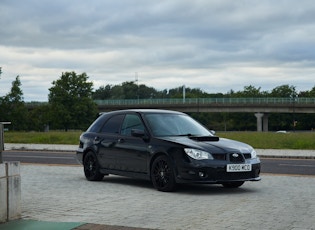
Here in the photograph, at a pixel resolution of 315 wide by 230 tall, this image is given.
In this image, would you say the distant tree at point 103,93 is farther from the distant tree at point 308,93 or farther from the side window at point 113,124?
the side window at point 113,124

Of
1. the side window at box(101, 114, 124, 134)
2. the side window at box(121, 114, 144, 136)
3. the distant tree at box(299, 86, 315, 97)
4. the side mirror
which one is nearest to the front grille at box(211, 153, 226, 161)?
the side mirror

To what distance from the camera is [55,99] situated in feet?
263

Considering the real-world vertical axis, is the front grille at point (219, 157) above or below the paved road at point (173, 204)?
above

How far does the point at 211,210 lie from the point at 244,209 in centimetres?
48

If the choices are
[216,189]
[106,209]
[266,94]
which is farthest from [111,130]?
[266,94]

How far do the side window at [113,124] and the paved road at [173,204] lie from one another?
1.08 meters

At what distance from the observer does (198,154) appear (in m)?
9.76

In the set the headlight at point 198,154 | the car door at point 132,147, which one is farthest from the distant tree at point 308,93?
the headlight at point 198,154

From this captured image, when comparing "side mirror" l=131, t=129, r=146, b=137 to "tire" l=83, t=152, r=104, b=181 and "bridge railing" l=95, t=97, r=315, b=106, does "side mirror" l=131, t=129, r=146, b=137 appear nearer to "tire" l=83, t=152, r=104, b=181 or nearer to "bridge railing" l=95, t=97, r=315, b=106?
"tire" l=83, t=152, r=104, b=181

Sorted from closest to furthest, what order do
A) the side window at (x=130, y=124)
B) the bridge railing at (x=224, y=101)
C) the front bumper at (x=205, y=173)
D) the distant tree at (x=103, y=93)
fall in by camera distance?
the front bumper at (x=205, y=173)
the side window at (x=130, y=124)
the bridge railing at (x=224, y=101)
the distant tree at (x=103, y=93)

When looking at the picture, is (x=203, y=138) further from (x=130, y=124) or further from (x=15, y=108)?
(x=15, y=108)

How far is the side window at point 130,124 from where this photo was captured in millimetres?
11267

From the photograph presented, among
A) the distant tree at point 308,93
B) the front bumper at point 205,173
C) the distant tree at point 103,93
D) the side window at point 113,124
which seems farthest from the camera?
the distant tree at point 103,93

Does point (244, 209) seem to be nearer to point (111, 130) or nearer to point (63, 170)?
point (111, 130)
